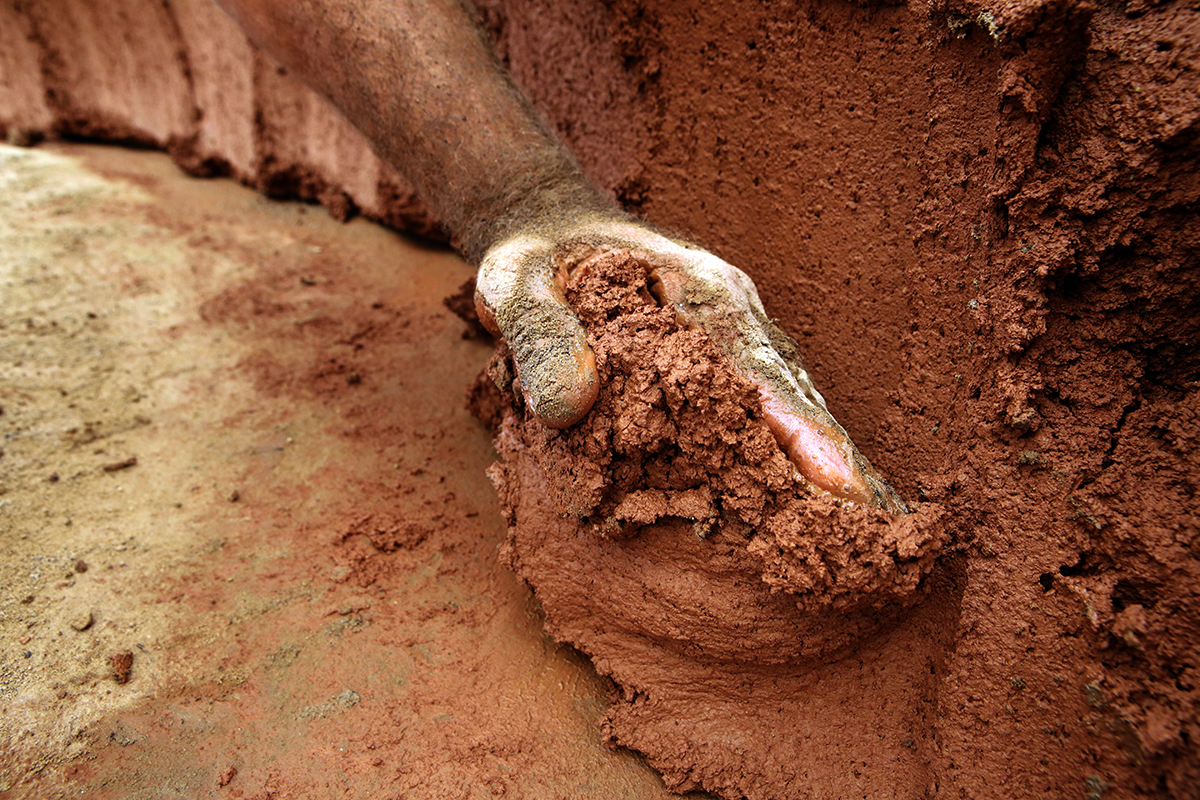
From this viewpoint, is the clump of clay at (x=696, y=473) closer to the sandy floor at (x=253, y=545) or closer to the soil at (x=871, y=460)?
the soil at (x=871, y=460)

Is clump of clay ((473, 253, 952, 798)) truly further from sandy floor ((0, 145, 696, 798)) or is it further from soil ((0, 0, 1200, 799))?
sandy floor ((0, 145, 696, 798))

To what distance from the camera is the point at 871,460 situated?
1.32 metres

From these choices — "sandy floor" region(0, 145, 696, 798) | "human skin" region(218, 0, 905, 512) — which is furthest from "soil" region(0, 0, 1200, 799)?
"human skin" region(218, 0, 905, 512)

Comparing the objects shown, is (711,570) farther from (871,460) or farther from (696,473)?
(871,460)

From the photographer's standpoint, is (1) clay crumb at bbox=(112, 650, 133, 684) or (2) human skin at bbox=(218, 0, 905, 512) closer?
(2) human skin at bbox=(218, 0, 905, 512)

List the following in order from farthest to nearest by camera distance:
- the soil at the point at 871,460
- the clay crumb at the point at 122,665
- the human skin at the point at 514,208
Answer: the clay crumb at the point at 122,665 → the human skin at the point at 514,208 → the soil at the point at 871,460

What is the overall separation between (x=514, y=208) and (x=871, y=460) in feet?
2.74

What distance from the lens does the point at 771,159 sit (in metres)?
1.47

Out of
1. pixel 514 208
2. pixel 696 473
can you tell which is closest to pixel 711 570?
pixel 696 473

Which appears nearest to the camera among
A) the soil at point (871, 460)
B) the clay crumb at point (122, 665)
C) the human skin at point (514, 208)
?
the soil at point (871, 460)

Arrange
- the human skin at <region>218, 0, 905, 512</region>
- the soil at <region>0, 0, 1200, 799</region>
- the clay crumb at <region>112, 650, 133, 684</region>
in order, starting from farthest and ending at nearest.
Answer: the clay crumb at <region>112, 650, 133, 684</region>, the human skin at <region>218, 0, 905, 512</region>, the soil at <region>0, 0, 1200, 799</region>

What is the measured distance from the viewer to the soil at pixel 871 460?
3.37 feet

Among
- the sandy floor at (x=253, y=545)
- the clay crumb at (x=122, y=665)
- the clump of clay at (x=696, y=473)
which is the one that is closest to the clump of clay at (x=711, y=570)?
the clump of clay at (x=696, y=473)

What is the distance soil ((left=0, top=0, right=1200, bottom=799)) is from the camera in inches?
40.4
